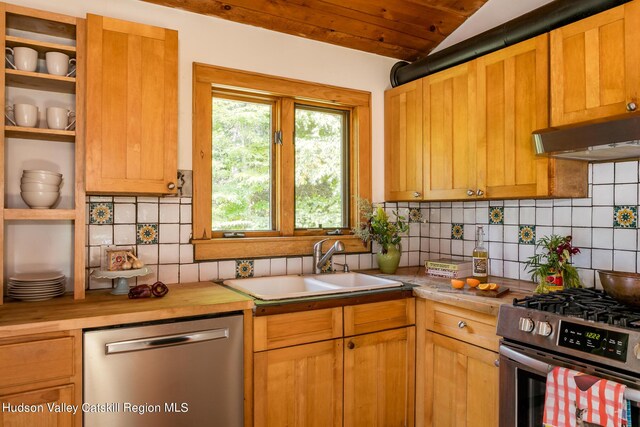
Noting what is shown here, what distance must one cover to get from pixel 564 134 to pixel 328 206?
1506 millimetres

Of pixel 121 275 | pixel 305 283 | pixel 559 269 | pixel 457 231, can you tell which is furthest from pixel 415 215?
pixel 121 275

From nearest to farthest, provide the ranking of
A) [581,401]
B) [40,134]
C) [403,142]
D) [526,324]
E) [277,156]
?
[581,401] < [526,324] < [40,134] < [277,156] < [403,142]

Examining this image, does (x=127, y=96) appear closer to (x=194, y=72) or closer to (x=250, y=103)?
(x=194, y=72)

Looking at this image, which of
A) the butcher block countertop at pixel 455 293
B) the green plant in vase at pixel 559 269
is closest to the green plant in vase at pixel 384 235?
the butcher block countertop at pixel 455 293

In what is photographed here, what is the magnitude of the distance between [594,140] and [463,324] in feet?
3.19

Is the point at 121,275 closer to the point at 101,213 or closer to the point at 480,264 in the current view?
the point at 101,213

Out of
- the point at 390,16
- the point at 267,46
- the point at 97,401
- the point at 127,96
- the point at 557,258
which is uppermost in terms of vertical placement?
the point at 390,16

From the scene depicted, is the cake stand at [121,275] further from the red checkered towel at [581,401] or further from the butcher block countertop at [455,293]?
the red checkered towel at [581,401]

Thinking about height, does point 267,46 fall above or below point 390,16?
below

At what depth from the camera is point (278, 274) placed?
8.66ft

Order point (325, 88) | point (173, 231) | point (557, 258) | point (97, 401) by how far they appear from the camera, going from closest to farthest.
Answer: point (97, 401) → point (557, 258) → point (173, 231) → point (325, 88)

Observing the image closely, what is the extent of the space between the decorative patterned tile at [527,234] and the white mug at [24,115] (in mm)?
2520

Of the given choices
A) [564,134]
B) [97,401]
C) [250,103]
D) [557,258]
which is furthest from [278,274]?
[564,134]

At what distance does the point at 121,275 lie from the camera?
1993 mm
